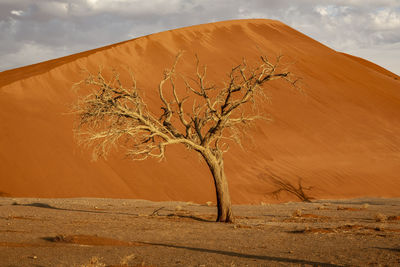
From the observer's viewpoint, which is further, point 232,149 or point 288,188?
point 232,149

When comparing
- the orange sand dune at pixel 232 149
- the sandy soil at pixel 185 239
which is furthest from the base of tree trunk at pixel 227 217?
the orange sand dune at pixel 232 149

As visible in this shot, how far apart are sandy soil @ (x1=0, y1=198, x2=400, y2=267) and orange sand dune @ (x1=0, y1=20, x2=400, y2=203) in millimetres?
3379

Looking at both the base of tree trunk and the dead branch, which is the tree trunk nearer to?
the base of tree trunk

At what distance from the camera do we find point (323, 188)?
2503 centimetres

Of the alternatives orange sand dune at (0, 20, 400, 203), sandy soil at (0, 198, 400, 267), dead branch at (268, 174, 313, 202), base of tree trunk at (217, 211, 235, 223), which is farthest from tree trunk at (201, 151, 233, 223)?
dead branch at (268, 174, 313, 202)

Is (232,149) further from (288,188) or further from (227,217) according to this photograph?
(227,217)

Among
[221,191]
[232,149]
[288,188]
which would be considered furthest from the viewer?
[232,149]

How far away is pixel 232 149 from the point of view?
93.1 ft

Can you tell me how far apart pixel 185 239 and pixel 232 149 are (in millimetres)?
18207

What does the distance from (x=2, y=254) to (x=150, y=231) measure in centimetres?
408

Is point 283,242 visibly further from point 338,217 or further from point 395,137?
point 395,137

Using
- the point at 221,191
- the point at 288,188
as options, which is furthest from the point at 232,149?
the point at 221,191

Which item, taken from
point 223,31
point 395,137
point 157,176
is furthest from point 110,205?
point 223,31

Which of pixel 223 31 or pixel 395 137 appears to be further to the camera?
pixel 223 31
